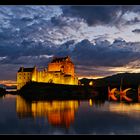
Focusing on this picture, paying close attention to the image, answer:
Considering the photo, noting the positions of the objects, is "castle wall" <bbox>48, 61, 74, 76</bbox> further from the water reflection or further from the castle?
the water reflection

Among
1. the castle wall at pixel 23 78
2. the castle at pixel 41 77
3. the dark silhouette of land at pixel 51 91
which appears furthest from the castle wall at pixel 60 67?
the dark silhouette of land at pixel 51 91

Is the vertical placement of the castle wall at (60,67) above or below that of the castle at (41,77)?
above

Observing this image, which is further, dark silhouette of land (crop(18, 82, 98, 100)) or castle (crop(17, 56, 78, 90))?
castle (crop(17, 56, 78, 90))

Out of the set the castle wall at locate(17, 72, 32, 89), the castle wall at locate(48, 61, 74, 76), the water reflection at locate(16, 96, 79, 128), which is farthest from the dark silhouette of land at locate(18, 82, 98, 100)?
the water reflection at locate(16, 96, 79, 128)

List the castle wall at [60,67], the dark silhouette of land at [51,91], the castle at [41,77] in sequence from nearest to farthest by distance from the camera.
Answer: the dark silhouette of land at [51,91] → the castle at [41,77] → the castle wall at [60,67]

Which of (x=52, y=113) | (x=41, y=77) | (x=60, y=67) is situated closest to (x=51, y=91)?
(x=41, y=77)

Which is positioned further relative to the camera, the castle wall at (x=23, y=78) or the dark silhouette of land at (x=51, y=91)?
the castle wall at (x=23, y=78)

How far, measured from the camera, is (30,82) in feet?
147

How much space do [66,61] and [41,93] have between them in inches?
576

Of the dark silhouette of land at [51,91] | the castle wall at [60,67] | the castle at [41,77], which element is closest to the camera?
the dark silhouette of land at [51,91]

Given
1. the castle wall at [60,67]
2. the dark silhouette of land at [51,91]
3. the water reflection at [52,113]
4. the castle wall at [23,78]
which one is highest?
the castle wall at [60,67]

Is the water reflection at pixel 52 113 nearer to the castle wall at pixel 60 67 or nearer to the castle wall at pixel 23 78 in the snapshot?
the castle wall at pixel 23 78
